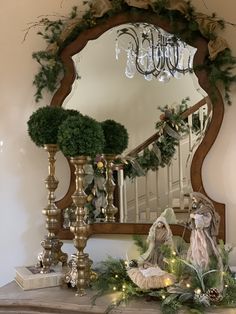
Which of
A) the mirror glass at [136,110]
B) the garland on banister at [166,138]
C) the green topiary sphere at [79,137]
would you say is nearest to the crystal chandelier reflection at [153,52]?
the mirror glass at [136,110]

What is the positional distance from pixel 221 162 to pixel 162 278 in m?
0.63

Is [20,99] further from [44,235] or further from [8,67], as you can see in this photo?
[44,235]

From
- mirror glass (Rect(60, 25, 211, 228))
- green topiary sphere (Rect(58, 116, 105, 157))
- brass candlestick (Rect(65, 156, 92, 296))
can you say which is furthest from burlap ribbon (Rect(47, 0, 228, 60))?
brass candlestick (Rect(65, 156, 92, 296))

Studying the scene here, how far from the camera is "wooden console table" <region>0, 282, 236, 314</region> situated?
155cm

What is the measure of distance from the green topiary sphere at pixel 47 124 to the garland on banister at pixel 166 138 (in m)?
0.38

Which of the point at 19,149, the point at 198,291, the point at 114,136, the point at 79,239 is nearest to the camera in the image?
the point at 198,291

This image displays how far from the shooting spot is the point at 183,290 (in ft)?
5.01

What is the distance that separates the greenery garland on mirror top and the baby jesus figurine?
66 cm

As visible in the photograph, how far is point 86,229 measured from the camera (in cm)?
175

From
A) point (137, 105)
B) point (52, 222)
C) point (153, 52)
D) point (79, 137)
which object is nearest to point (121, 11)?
point (153, 52)

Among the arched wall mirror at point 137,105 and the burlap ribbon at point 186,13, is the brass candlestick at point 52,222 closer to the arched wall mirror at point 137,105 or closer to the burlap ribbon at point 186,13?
the arched wall mirror at point 137,105

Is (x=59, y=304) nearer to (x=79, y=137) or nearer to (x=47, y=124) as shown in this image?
(x=79, y=137)

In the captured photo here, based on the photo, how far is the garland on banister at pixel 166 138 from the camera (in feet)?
6.60

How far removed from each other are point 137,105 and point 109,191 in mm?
411
